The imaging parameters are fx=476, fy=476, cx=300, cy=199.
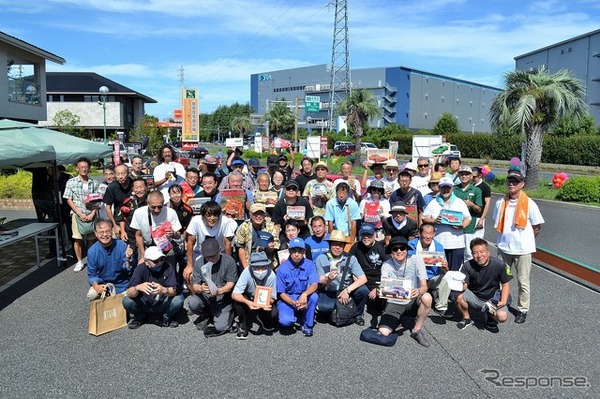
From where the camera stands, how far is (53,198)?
9.47 metres

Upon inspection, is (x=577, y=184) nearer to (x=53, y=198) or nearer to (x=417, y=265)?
(x=417, y=265)

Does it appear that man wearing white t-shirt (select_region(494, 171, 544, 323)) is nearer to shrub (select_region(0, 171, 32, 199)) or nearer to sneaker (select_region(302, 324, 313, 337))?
sneaker (select_region(302, 324, 313, 337))

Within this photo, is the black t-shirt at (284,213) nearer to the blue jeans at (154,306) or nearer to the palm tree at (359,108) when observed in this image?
the blue jeans at (154,306)

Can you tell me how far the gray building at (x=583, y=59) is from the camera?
6241cm

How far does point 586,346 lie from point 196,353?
14.7ft

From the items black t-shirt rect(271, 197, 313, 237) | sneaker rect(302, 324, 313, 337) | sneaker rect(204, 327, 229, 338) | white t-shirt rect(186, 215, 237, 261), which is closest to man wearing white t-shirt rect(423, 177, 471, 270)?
black t-shirt rect(271, 197, 313, 237)

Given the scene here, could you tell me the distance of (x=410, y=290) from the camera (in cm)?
572

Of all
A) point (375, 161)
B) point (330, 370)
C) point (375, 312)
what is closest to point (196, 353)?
point (330, 370)

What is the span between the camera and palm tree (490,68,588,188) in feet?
59.0

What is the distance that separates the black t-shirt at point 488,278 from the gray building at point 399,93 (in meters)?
79.7

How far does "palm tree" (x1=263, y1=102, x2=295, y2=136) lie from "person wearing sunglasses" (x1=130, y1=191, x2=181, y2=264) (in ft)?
236

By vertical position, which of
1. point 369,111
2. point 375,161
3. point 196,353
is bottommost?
point 196,353

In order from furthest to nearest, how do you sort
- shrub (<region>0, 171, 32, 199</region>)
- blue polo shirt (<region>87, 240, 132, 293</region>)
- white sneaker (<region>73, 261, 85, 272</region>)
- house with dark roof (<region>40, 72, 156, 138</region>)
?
house with dark roof (<region>40, 72, 156, 138</region>) < shrub (<region>0, 171, 32, 199</region>) < white sneaker (<region>73, 261, 85, 272</region>) < blue polo shirt (<region>87, 240, 132, 293</region>)

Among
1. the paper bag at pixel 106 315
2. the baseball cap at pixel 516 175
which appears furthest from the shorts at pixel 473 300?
the paper bag at pixel 106 315
